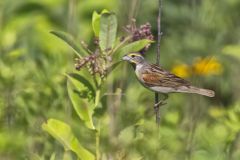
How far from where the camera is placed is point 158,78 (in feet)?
14.6

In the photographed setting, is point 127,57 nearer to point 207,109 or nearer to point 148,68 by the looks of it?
point 148,68

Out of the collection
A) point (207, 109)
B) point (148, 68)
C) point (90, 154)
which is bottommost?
point (207, 109)

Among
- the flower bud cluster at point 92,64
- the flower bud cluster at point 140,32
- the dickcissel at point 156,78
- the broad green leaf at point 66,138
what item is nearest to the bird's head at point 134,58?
the dickcissel at point 156,78

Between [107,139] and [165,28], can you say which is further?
[165,28]

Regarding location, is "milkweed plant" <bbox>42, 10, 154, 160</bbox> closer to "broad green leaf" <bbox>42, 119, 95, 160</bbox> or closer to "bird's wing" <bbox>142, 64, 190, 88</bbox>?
"broad green leaf" <bbox>42, 119, 95, 160</bbox>

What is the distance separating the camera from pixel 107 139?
3592 millimetres

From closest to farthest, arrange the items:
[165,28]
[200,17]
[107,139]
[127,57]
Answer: [107,139]
[127,57]
[200,17]
[165,28]

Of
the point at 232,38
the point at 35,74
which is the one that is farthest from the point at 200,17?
the point at 35,74

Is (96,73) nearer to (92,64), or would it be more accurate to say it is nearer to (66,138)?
(92,64)

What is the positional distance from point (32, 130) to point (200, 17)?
2.69 meters

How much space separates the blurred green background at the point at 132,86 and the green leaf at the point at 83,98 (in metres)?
0.13

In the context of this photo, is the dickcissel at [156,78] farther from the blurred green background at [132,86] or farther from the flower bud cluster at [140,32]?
the flower bud cluster at [140,32]

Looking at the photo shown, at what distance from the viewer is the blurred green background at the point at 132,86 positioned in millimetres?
4016

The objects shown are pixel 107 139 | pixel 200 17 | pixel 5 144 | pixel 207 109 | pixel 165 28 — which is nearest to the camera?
pixel 107 139
